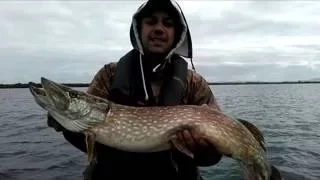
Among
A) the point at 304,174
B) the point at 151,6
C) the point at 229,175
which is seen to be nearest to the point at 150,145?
the point at 151,6

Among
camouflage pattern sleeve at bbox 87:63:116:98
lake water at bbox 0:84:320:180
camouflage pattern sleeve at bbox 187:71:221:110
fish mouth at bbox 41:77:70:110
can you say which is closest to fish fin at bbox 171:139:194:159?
camouflage pattern sleeve at bbox 187:71:221:110

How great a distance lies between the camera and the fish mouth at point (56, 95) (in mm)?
4820

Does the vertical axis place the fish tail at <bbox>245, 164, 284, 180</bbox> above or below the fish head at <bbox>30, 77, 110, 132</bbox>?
below

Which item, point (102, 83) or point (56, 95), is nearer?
point (56, 95)

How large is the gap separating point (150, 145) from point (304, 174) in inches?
340

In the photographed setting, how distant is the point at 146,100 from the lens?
541cm

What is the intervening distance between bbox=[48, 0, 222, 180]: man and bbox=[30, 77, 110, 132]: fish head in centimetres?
19

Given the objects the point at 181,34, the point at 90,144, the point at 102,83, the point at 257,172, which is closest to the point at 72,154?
the point at 102,83

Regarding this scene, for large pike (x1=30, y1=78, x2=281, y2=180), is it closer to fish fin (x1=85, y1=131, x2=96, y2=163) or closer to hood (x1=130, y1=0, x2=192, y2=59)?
fish fin (x1=85, y1=131, x2=96, y2=163)

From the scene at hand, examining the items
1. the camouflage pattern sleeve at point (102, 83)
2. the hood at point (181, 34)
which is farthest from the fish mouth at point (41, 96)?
the hood at point (181, 34)

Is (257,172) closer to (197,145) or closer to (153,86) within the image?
(197,145)

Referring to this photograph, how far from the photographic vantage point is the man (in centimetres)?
521

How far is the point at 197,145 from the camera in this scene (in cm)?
493

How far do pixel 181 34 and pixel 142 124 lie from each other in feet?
4.76
